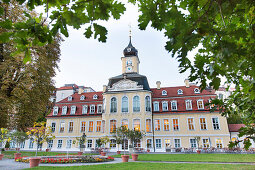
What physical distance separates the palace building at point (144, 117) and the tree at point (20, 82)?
18.6m

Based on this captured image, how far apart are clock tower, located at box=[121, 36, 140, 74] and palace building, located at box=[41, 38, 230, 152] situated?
21.2ft

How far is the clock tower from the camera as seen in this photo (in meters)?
38.6

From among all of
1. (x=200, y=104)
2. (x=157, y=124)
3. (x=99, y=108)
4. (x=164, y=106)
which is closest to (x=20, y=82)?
(x=99, y=108)

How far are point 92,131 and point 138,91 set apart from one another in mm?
11856

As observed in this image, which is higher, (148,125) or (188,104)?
(188,104)

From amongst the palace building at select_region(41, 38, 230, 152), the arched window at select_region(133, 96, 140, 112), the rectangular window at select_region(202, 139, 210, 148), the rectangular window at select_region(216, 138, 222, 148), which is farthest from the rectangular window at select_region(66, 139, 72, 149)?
the rectangular window at select_region(216, 138, 222, 148)

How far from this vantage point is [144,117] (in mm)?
Answer: 29156

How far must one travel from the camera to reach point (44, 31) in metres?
1.90

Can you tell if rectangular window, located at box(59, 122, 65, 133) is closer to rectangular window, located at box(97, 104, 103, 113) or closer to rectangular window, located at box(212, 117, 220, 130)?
rectangular window, located at box(97, 104, 103, 113)

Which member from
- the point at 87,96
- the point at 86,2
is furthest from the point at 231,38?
the point at 87,96

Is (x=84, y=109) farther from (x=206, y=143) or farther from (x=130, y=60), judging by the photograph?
Answer: (x=206, y=143)

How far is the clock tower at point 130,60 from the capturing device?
127ft

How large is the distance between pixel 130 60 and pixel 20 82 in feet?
97.7

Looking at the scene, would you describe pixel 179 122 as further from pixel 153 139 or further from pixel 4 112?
pixel 4 112
